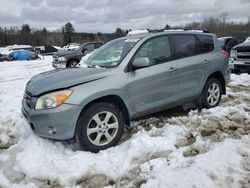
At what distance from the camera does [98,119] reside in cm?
460

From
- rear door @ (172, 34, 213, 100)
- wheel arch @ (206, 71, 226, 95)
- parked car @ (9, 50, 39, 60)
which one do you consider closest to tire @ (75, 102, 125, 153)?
rear door @ (172, 34, 213, 100)

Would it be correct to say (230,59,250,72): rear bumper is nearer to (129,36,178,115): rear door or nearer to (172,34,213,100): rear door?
(172,34,213,100): rear door

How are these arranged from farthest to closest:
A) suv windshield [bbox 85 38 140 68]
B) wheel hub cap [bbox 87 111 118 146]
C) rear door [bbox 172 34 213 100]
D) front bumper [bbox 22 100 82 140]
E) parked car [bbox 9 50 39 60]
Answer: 1. parked car [bbox 9 50 39 60]
2. rear door [bbox 172 34 213 100]
3. suv windshield [bbox 85 38 140 68]
4. wheel hub cap [bbox 87 111 118 146]
5. front bumper [bbox 22 100 82 140]

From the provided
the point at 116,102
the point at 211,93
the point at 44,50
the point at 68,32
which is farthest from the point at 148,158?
the point at 68,32

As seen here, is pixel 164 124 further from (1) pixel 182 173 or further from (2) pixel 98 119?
(1) pixel 182 173

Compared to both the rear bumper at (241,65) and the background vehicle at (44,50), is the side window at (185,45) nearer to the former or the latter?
the rear bumper at (241,65)

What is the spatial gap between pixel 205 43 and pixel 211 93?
1054 millimetres

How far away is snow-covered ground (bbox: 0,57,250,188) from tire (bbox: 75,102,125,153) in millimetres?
147

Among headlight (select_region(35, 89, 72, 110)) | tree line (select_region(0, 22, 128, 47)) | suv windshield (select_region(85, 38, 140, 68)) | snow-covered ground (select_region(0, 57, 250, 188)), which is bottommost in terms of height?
snow-covered ground (select_region(0, 57, 250, 188))

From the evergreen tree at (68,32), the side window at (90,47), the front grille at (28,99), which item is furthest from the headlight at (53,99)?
the evergreen tree at (68,32)

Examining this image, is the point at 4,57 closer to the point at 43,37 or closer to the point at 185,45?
the point at 185,45

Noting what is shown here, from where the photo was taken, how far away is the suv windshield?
202 inches

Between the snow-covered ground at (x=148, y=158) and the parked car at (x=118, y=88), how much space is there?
34 cm

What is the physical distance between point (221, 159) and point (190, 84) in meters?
2.17
